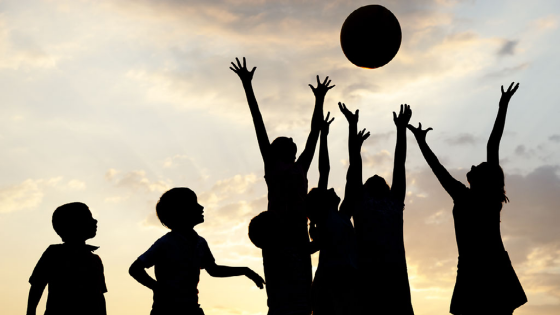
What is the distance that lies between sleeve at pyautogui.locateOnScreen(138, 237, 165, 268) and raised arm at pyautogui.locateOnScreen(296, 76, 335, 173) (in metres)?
2.02

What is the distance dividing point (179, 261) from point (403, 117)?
362 cm

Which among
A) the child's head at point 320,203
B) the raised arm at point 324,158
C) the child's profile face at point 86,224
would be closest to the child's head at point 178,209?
the child's profile face at point 86,224

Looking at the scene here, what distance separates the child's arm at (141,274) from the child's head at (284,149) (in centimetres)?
206

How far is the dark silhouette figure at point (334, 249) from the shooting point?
6738mm

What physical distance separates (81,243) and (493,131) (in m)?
4.63

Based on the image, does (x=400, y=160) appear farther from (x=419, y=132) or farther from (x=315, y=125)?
(x=315, y=125)

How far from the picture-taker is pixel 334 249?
6.85 metres

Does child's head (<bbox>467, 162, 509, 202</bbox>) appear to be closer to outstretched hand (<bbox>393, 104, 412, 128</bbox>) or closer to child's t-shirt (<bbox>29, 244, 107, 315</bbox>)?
outstretched hand (<bbox>393, 104, 412, 128</bbox>)

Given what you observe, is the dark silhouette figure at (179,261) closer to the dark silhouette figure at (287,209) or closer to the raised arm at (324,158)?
the dark silhouette figure at (287,209)

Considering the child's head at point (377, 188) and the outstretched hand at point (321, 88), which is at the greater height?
the outstretched hand at point (321, 88)

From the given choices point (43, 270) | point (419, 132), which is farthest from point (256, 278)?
point (419, 132)

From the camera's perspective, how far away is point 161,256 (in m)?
5.93

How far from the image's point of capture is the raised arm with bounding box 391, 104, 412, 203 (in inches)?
302

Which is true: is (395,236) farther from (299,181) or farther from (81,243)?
(81,243)
